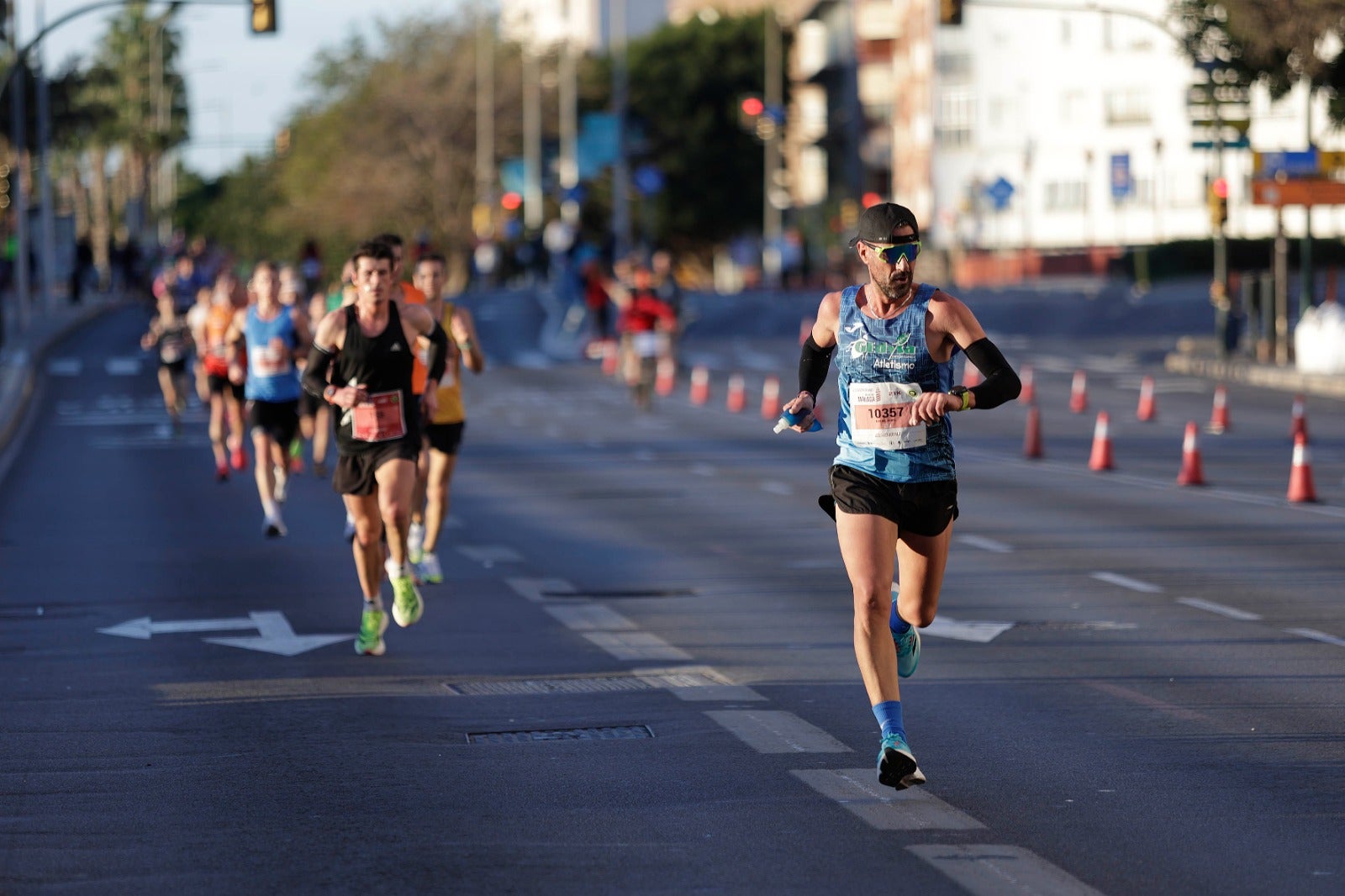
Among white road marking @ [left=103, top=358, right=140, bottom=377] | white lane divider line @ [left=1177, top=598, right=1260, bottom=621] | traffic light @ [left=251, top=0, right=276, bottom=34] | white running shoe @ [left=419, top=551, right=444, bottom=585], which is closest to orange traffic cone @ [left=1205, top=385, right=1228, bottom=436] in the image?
white lane divider line @ [left=1177, top=598, right=1260, bottom=621]

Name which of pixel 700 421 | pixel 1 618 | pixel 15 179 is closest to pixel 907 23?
pixel 15 179

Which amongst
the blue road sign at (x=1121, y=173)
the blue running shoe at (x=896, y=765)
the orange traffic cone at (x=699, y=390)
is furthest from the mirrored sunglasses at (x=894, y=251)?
the blue road sign at (x=1121, y=173)

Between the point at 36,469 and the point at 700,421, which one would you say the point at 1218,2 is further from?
the point at 36,469

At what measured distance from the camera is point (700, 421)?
3120 centimetres

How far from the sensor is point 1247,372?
3897cm

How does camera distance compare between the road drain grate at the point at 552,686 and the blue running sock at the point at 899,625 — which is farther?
the road drain grate at the point at 552,686

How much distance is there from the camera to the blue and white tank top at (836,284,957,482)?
8016 millimetres

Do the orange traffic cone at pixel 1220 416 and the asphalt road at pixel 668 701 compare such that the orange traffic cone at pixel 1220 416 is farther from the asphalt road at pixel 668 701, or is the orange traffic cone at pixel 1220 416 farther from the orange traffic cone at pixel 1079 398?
the asphalt road at pixel 668 701

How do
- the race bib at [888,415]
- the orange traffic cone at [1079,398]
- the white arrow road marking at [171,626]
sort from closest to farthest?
the race bib at [888,415]
the white arrow road marking at [171,626]
the orange traffic cone at [1079,398]

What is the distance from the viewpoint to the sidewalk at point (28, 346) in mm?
33006

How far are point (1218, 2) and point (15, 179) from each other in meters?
27.0

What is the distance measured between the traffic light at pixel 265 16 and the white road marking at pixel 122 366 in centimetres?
1053

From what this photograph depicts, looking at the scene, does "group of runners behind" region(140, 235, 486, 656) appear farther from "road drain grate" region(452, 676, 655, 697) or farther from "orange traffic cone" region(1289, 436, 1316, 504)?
"orange traffic cone" region(1289, 436, 1316, 504)

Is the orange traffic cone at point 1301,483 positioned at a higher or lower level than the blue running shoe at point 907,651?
lower
